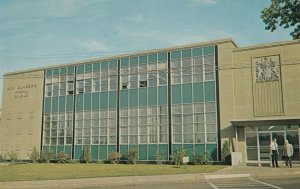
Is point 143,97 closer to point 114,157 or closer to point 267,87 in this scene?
point 114,157

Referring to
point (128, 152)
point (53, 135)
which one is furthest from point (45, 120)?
point (128, 152)

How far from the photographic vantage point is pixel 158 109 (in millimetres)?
37719

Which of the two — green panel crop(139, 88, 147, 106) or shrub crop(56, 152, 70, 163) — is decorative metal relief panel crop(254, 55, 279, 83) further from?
shrub crop(56, 152, 70, 163)

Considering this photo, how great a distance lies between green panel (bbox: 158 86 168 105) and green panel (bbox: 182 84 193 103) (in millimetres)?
1802

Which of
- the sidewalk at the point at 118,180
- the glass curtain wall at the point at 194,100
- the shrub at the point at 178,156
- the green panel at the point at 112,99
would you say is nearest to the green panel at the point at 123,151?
the green panel at the point at 112,99

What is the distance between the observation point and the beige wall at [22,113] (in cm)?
4556

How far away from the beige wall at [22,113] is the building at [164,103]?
0.13 meters

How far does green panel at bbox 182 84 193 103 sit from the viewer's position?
119 feet

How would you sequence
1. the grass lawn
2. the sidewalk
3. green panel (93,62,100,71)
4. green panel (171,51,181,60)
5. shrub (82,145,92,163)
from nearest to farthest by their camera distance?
the sidewalk < the grass lawn < green panel (171,51,181,60) < shrub (82,145,92,163) < green panel (93,62,100,71)

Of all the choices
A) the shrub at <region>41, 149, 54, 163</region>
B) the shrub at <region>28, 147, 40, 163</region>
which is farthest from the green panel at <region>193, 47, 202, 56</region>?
the shrub at <region>28, 147, 40, 163</region>

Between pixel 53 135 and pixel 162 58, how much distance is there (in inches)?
631

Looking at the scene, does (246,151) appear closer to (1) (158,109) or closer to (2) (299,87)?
(2) (299,87)

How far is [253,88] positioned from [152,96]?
33.1ft

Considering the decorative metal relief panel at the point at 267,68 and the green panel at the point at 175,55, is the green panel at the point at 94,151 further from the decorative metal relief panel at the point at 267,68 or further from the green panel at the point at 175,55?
the decorative metal relief panel at the point at 267,68
